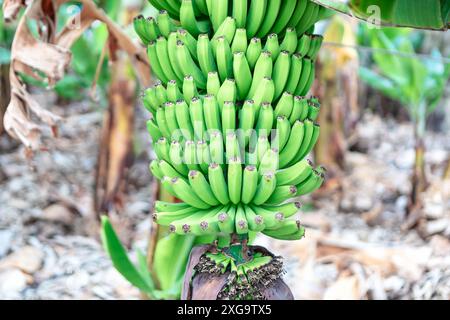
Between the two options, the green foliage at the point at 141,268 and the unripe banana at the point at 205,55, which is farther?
the green foliage at the point at 141,268

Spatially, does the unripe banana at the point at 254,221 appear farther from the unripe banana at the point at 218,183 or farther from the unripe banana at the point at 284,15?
the unripe banana at the point at 284,15

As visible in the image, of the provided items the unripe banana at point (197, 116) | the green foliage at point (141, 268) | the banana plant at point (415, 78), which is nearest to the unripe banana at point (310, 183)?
the unripe banana at point (197, 116)

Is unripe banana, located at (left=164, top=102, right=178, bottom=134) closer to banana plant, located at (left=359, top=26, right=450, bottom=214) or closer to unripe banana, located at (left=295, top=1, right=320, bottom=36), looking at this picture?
unripe banana, located at (left=295, top=1, right=320, bottom=36)

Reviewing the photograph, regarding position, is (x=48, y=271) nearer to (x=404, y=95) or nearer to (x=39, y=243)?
(x=39, y=243)

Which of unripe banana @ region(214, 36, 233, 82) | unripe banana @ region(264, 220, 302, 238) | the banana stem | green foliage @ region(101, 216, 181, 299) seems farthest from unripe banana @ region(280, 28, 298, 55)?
the banana stem

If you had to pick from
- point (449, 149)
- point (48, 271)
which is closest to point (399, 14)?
point (48, 271)

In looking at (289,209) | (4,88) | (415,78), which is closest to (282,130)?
(289,209)
